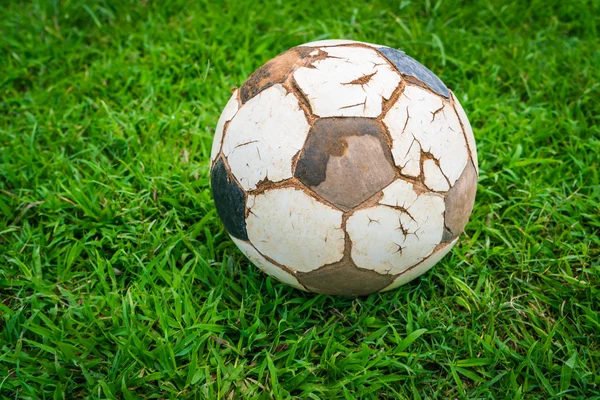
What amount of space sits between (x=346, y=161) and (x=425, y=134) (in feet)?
0.86

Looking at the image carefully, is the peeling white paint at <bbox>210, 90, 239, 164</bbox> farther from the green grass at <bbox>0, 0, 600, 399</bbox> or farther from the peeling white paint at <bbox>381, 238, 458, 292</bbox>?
the peeling white paint at <bbox>381, 238, 458, 292</bbox>

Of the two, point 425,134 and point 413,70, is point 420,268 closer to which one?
point 425,134

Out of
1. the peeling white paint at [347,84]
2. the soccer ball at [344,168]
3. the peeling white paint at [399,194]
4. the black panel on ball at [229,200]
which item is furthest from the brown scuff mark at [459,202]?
the black panel on ball at [229,200]

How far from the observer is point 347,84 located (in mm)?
1576

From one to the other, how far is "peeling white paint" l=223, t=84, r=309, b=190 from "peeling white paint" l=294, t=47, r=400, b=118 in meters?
0.07

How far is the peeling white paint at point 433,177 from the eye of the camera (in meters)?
1.57

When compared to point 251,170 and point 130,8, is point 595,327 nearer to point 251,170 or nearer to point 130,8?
point 251,170

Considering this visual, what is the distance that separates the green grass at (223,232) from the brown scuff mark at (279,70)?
62 centimetres

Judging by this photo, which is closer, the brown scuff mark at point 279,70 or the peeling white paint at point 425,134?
the peeling white paint at point 425,134

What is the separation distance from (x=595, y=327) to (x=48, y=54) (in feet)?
9.69

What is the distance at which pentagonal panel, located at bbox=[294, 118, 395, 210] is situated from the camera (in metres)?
1.51

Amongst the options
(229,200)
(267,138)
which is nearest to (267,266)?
(229,200)

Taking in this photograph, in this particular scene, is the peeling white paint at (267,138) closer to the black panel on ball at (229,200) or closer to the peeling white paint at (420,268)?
the black panel on ball at (229,200)

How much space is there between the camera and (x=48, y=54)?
9.71 feet
